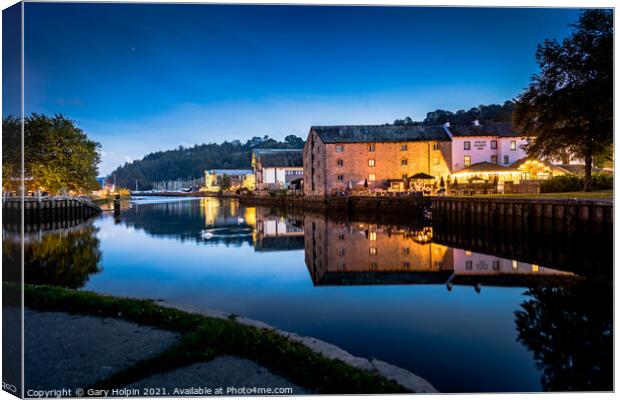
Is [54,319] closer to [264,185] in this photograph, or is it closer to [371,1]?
[371,1]

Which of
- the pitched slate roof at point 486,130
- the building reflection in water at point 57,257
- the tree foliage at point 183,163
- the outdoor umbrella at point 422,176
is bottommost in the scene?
the building reflection in water at point 57,257

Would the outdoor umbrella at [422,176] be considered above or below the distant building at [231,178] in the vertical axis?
below

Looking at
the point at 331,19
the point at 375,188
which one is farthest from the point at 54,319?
the point at 375,188

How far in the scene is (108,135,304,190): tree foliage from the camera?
145250 millimetres

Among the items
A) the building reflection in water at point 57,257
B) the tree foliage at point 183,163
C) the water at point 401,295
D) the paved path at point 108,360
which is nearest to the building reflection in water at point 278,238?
the water at point 401,295

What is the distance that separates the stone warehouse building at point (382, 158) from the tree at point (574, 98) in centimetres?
1579

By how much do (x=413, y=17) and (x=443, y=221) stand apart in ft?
68.7

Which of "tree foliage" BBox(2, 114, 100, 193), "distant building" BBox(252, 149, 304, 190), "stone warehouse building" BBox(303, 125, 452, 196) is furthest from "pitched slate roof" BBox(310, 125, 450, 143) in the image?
"distant building" BBox(252, 149, 304, 190)

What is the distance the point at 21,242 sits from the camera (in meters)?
3.97

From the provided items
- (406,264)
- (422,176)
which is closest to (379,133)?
(422,176)

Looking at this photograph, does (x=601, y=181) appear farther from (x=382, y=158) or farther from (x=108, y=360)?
(x=108, y=360)

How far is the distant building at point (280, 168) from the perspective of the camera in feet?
211

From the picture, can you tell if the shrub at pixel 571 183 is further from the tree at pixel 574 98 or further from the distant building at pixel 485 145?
the distant building at pixel 485 145

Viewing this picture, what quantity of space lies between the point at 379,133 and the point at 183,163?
141m
